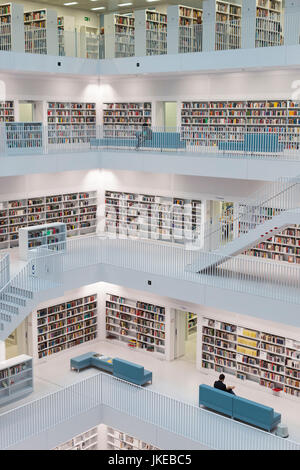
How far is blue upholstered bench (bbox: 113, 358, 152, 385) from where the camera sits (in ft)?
44.7

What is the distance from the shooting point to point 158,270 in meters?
14.2

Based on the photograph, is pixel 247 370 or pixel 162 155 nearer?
pixel 247 370

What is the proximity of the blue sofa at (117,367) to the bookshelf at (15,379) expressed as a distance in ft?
5.01

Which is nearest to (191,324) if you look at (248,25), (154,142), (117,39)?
(154,142)

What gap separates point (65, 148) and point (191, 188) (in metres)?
3.69

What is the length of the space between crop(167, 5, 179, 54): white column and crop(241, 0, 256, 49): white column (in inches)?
75.1

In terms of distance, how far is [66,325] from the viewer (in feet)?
52.6

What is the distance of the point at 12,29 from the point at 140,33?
3.49 meters

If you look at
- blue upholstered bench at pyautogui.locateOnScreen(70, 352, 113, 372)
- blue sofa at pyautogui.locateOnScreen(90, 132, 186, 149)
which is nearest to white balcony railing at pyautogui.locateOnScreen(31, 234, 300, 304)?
blue upholstered bench at pyautogui.locateOnScreen(70, 352, 113, 372)

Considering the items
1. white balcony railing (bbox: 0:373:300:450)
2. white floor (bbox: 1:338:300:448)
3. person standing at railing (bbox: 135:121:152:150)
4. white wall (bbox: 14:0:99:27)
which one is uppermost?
white wall (bbox: 14:0:99:27)

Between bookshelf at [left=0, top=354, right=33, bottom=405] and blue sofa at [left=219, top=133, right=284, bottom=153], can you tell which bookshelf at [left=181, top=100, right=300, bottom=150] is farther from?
bookshelf at [left=0, top=354, right=33, bottom=405]

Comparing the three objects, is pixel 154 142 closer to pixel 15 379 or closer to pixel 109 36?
pixel 109 36
